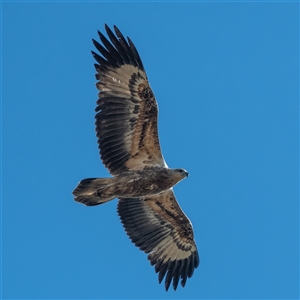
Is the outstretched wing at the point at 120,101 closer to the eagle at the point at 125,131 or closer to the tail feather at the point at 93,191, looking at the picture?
the eagle at the point at 125,131

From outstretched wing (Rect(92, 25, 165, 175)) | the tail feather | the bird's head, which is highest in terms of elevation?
outstretched wing (Rect(92, 25, 165, 175))

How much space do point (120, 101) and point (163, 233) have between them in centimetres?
330

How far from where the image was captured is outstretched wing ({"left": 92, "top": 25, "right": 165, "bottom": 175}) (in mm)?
17094

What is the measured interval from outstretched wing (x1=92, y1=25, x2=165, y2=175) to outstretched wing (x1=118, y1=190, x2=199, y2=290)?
1.58 m

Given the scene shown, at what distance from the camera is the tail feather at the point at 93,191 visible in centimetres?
1664

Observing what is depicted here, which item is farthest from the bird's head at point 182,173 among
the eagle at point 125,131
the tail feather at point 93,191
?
the tail feather at point 93,191

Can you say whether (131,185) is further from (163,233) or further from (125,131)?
(163,233)

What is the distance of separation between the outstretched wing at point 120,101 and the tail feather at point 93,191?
1.64ft

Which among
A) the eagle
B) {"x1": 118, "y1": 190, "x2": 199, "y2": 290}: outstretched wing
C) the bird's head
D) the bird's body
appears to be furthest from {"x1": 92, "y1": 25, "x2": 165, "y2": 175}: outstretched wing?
{"x1": 118, "y1": 190, "x2": 199, "y2": 290}: outstretched wing

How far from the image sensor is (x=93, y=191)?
16.7 meters

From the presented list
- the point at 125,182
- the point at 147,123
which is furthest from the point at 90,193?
the point at 147,123

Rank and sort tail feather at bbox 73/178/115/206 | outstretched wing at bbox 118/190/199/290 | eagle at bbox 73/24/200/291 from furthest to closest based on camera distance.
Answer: outstretched wing at bbox 118/190/199/290 → eagle at bbox 73/24/200/291 → tail feather at bbox 73/178/115/206

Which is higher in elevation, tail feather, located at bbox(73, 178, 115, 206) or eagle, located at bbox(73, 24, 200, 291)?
eagle, located at bbox(73, 24, 200, 291)

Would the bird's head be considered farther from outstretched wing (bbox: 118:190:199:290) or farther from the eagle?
outstretched wing (bbox: 118:190:199:290)
